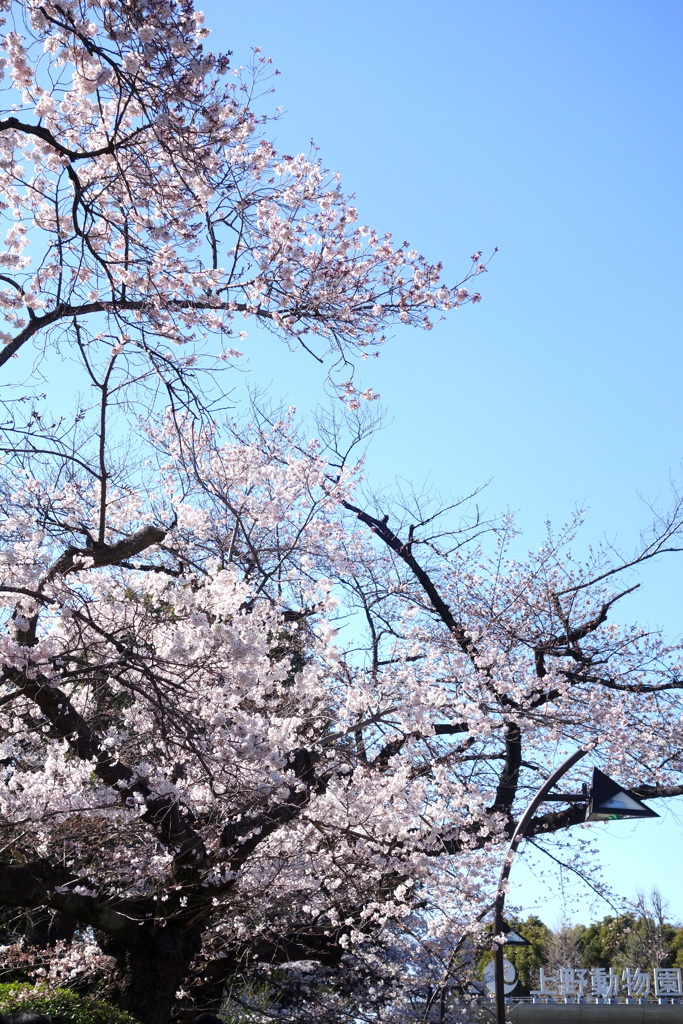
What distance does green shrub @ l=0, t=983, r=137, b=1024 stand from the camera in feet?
21.4

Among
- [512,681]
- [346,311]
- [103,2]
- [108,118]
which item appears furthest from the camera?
[512,681]

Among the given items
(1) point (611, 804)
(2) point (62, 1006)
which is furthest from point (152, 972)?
(1) point (611, 804)

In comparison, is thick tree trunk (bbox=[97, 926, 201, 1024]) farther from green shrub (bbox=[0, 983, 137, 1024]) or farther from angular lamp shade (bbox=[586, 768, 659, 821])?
angular lamp shade (bbox=[586, 768, 659, 821])

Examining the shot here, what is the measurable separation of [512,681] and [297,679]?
10.9 feet

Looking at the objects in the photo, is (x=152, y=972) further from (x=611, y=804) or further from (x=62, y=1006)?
(x=611, y=804)

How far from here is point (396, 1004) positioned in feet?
32.7

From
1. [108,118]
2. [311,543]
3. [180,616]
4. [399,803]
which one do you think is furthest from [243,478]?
[108,118]

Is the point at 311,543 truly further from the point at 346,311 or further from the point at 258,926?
the point at 346,311

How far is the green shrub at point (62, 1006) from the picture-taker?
6.51m

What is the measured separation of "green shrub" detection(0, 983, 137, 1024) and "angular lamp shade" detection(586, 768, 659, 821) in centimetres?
395

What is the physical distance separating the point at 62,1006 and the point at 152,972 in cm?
144

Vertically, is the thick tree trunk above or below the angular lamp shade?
below

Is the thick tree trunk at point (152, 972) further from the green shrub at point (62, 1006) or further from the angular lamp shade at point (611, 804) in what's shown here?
the angular lamp shade at point (611, 804)

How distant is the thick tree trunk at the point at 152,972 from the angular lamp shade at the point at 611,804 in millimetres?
4044
